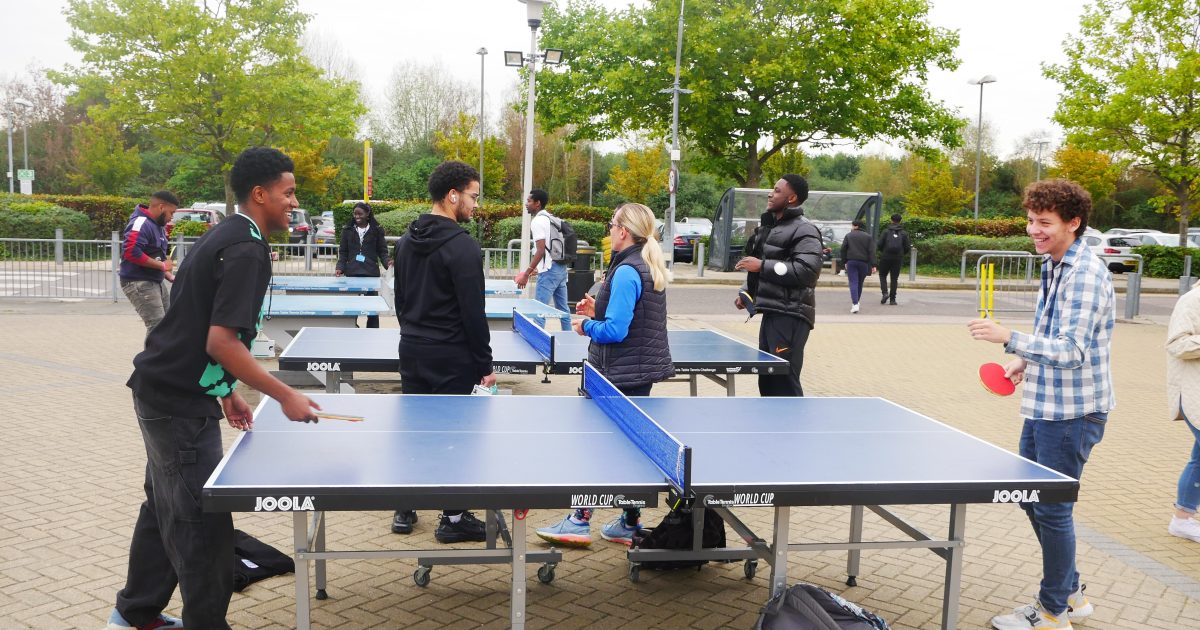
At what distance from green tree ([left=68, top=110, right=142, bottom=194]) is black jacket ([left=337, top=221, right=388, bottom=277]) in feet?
114

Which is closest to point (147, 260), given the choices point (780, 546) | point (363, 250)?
point (363, 250)

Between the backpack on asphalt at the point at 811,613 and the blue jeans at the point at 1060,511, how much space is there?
91cm

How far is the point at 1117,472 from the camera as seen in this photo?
7074mm

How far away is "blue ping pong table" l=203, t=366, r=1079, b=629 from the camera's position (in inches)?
122

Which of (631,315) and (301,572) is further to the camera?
(631,315)

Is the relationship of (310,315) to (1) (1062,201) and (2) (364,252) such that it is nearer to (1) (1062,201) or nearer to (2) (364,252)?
(2) (364,252)

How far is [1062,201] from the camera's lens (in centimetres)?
410

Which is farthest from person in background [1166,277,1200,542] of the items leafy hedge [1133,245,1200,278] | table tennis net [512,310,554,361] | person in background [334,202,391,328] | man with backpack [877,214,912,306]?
leafy hedge [1133,245,1200,278]

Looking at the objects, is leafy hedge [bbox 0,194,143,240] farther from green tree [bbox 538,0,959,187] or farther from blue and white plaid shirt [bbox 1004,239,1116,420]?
blue and white plaid shirt [bbox 1004,239,1116,420]

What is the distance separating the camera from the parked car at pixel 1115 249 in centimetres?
2955

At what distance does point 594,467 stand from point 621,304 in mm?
1610

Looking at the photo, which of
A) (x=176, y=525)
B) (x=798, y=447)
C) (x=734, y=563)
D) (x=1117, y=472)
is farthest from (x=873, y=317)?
(x=176, y=525)

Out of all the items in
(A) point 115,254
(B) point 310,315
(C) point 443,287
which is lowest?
(B) point 310,315

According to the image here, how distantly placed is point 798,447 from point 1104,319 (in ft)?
4.75
